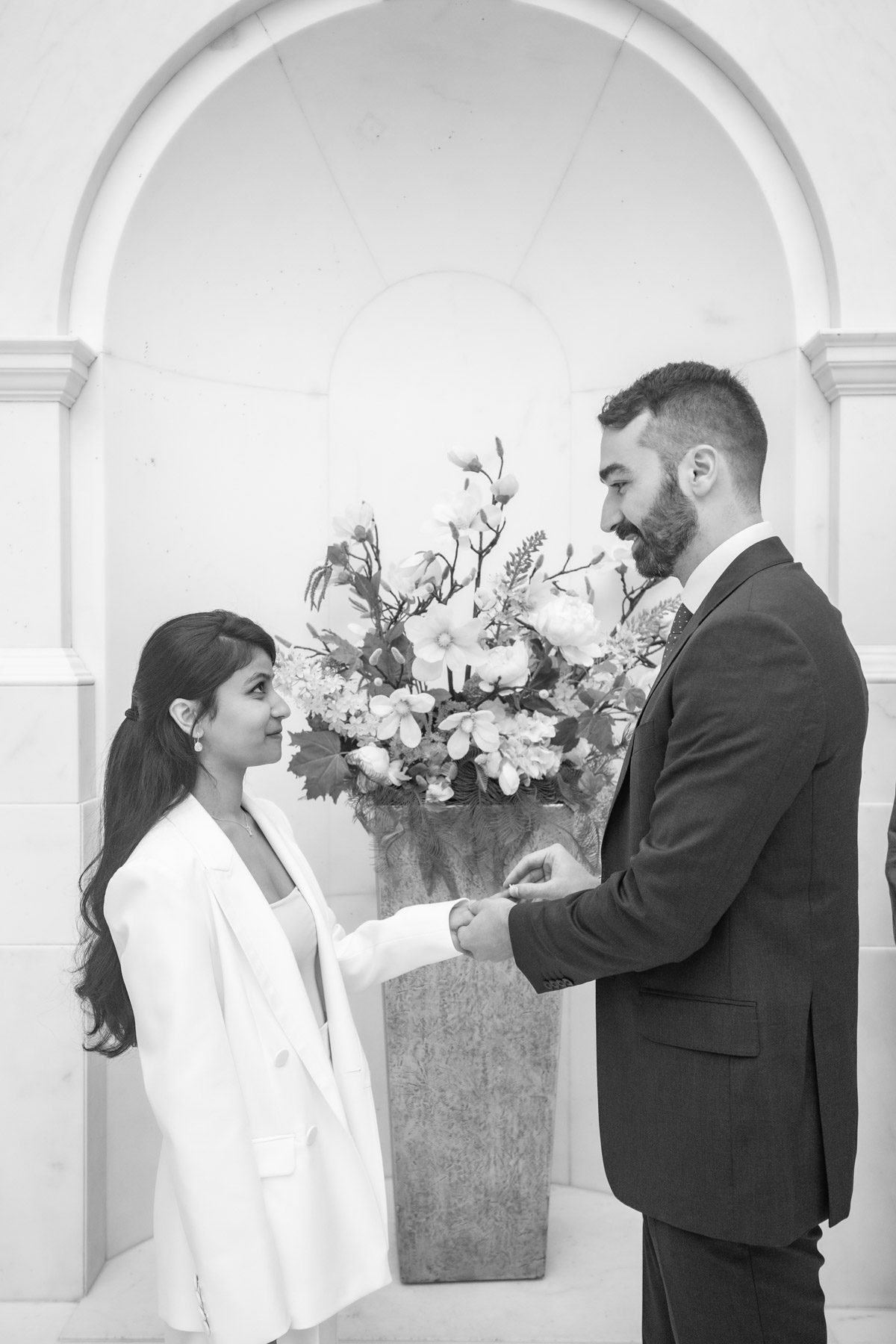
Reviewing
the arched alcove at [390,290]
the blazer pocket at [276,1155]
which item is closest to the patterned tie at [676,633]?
the blazer pocket at [276,1155]

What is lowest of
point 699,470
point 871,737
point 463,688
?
point 871,737

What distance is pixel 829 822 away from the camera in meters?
1.66

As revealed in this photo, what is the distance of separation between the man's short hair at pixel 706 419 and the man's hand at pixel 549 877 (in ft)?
2.45

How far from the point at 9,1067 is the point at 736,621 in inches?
86.6

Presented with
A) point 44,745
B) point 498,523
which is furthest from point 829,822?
point 44,745

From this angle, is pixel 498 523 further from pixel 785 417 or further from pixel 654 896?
pixel 654 896

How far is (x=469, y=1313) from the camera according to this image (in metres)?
2.70

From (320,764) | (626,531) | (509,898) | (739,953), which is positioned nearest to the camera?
(739,953)

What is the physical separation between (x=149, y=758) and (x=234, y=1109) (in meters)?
0.60

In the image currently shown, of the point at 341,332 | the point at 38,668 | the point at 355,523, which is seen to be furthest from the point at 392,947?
the point at 341,332

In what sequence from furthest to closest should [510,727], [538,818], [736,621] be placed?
[538,818] < [510,727] < [736,621]

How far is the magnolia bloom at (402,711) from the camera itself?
7.71 ft

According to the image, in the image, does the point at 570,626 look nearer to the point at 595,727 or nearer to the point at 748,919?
the point at 595,727

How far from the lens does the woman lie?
5.58 feet
